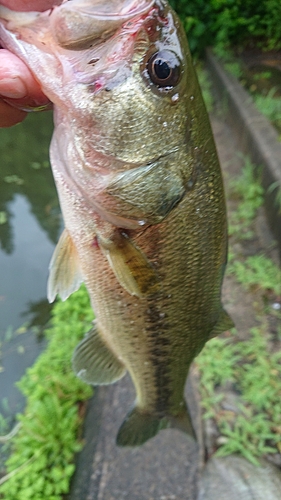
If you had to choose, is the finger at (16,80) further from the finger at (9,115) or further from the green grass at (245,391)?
the green grass at (245,391)

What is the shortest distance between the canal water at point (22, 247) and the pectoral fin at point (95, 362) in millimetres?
1459

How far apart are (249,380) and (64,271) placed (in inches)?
70.0

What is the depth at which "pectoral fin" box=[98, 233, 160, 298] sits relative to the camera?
1.23 meters

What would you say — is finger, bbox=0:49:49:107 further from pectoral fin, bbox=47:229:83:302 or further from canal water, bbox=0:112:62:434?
canal water, bbox=0:112:62:434

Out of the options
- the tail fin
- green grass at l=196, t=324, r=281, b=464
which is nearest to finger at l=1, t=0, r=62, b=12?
the tail fin

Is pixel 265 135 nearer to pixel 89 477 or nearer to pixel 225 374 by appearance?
pixel 225 374

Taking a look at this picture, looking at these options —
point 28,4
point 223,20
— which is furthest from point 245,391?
point 223,20

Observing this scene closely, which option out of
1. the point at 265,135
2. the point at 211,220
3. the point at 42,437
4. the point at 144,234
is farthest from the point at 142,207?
the point at 265,135

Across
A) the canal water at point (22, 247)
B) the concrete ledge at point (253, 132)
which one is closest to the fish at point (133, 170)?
the canal water at point (22, 247)

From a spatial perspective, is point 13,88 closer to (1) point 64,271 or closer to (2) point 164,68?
(2) point 164,68

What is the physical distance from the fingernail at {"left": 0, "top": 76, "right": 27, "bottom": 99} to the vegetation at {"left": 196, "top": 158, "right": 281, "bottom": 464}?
7.03 ft

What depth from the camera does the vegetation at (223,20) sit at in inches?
306

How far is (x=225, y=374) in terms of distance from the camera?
2729 mm

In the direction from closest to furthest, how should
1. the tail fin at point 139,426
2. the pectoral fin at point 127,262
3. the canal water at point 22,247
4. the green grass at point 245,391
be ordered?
the pectoral fin at point 127,262
the tail fin at point 139,426
the green grass at point 245,391
the canal water at point 22,247
